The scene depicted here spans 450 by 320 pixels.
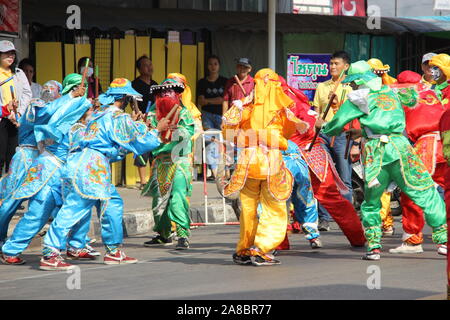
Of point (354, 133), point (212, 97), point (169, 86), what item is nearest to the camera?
point (354, 133)

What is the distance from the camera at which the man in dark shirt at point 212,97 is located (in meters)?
16.2

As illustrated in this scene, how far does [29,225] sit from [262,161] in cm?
230

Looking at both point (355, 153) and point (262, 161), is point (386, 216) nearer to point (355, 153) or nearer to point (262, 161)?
point (355, 153)

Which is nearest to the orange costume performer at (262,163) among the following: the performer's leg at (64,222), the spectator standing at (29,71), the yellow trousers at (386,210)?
the performer's leg at (64,222)

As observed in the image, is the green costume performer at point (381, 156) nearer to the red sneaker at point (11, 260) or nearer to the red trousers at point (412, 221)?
the red trousers at point (412, 221)

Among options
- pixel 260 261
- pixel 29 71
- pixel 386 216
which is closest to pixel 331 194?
pixel 386 216

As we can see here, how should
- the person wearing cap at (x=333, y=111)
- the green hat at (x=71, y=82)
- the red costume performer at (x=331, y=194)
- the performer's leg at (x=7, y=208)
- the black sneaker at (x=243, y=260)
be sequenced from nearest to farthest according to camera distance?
the black sneaker at (x=243, y=260)
the green hat at (x=71, y=82)
the performer's leg at (x=7, y=208)
the red costume performer at (x=331, y=194)
the person wearing cap at (x=333, y=111)

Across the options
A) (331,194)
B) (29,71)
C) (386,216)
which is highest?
(29,71)

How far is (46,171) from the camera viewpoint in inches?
378

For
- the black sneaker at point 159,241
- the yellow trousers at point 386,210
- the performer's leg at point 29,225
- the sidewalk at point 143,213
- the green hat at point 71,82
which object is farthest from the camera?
the sidewalk at point 143,213

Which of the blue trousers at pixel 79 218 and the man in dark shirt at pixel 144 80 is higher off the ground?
the man in dark shirt at pixel 144 80

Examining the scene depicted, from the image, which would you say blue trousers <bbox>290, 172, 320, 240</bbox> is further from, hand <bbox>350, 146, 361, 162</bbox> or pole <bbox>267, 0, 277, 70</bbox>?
pole <bbox>267, 0, 277, 70</bbox>

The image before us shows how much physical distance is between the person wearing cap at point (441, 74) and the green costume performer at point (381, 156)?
99 cm

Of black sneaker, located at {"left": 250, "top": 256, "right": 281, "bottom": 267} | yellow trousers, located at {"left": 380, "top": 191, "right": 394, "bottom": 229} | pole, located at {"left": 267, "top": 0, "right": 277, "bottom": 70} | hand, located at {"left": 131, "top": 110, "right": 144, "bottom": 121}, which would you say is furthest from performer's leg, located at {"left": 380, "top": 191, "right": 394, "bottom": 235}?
pole, located at {"left": 267, "top": 0, "right": 277, "bottom": 70}
